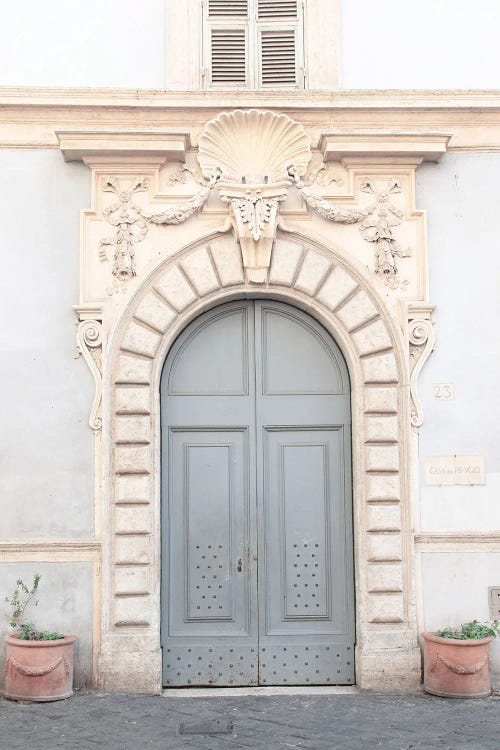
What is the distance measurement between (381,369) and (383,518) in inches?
48.8

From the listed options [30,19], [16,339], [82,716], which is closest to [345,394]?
[16,339]

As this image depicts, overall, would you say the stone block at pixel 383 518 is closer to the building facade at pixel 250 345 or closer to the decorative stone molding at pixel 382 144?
the building facade at pixel 250 345

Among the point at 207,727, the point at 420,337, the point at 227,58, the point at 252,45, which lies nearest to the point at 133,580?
the point at 207,727

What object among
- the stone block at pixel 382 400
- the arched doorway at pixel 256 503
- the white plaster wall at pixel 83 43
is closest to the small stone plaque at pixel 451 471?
the stone block at pixel 382 400

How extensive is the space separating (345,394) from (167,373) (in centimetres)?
154

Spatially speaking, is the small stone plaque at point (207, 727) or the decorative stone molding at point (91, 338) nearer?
the small stone plaque at point (207, 727)

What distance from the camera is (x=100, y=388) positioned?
809 cm

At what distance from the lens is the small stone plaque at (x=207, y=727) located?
682 cm

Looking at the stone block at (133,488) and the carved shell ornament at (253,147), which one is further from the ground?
the carved shell ornament at (253,147)

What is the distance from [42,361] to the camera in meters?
8.15

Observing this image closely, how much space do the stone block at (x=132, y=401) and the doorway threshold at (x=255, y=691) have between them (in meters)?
2.29

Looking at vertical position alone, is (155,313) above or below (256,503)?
above

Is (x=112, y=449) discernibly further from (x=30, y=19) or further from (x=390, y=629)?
(x=30, y=19)

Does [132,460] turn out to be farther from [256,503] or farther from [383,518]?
→ [383,518]
